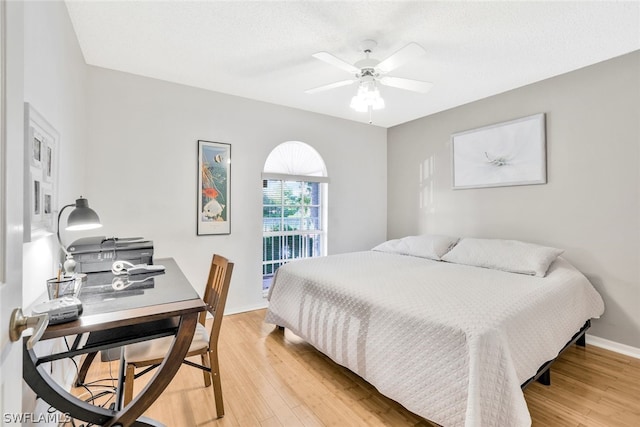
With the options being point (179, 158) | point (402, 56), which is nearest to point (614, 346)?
point (402, 56)

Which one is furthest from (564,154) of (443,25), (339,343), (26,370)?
(26,370)

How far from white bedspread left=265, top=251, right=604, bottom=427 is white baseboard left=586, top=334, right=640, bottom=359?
14.1 inches

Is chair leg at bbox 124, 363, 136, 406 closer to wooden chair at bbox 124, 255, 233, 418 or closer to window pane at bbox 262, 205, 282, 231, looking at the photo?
wooden chair at bbox 124, 255, 233, 418

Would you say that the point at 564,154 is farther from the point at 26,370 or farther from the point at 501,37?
the point at 26,370

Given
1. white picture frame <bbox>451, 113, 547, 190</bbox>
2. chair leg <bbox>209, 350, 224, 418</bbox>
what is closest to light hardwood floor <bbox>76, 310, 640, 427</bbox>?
chair leg <bbox>209, 350, 224, 418</bbox>

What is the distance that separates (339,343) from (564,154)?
107 inches

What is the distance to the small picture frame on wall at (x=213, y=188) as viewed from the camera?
10.5ft

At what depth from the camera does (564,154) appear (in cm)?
287

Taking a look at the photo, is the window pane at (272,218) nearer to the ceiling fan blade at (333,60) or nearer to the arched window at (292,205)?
the arched window at (292,205)

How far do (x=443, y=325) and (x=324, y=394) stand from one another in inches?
37.1

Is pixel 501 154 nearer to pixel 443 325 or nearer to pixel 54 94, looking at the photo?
→ pixel 443 325

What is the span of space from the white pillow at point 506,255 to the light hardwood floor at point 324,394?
761 millimetres

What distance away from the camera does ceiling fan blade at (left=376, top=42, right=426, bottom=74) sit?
74.5 inches

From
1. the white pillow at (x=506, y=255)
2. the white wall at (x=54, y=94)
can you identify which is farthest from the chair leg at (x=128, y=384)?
the white pillow at (x=506, y=255)
